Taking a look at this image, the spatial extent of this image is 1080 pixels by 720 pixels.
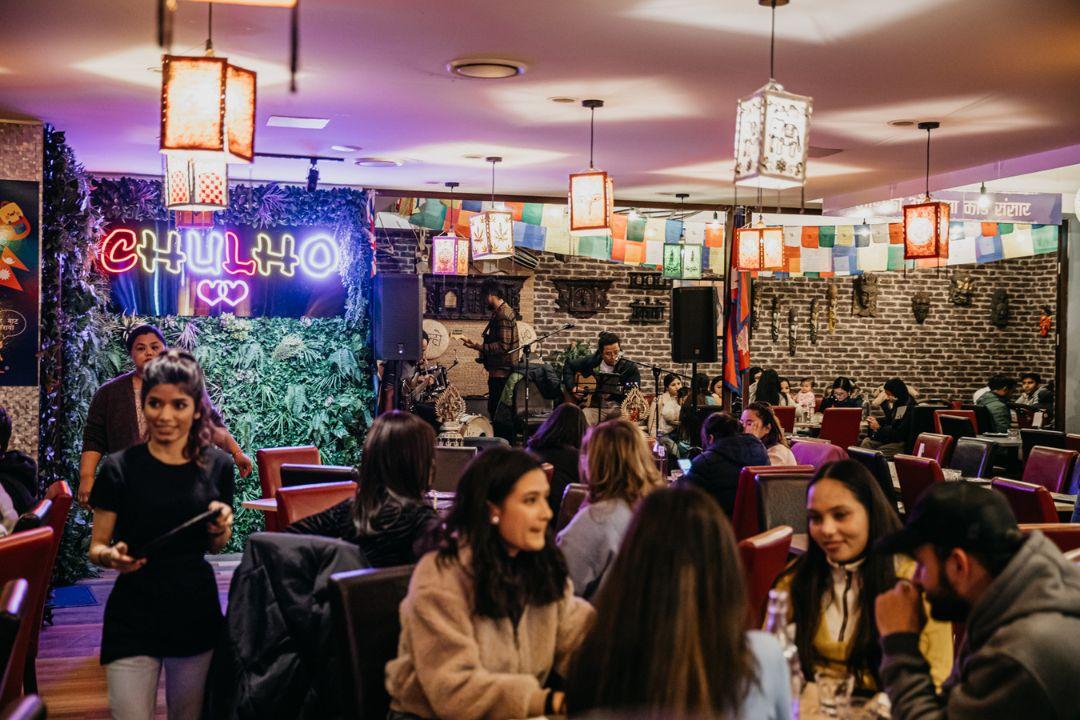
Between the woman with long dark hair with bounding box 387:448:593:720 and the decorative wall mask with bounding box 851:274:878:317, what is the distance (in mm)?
12882

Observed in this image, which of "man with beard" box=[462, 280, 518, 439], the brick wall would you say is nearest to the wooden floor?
"man with beard" box=[462, 280, 518, 439]

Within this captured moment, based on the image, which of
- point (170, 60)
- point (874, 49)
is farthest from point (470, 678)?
point (874, 49)

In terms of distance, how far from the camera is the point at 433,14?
4.43 metres

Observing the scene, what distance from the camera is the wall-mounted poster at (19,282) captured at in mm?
6383

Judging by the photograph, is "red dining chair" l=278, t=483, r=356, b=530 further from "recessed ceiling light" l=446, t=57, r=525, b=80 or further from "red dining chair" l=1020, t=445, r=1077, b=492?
"red dining chair" l=1020, t=445, r=1077, b=492

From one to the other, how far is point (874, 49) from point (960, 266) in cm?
1077

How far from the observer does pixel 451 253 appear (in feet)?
33.8

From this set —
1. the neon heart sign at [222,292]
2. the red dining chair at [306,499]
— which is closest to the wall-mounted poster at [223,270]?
the neon heart sign at [222,292]

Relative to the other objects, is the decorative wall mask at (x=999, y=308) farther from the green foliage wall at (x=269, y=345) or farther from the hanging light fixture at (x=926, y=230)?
the green foliage wall at (x=269, y=345)

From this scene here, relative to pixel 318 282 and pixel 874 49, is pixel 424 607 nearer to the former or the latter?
pixel 874 49

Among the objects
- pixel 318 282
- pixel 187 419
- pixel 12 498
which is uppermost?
pixel 318 282

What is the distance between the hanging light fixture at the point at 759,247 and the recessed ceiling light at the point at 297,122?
397cm

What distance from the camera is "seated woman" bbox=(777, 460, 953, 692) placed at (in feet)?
8.45

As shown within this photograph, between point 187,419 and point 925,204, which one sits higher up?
point 925,204
